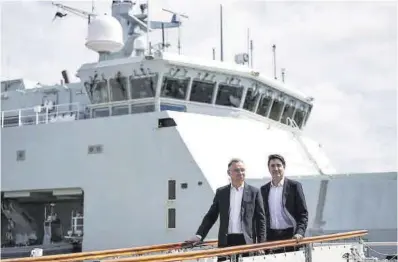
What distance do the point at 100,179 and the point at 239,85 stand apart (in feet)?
12.2

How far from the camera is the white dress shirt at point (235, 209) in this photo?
5660mm

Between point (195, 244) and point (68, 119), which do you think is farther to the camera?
point (68, 119)

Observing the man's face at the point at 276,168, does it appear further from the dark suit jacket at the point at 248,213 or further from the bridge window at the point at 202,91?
the bridge window at the point at 202,91

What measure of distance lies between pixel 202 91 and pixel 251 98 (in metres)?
1.28

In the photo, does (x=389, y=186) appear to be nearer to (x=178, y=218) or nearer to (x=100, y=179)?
(x=178, y=218)

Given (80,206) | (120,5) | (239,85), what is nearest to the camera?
(239,85)

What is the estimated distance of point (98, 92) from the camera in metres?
14.2

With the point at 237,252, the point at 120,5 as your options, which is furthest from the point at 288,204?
Result: the point at 120,5

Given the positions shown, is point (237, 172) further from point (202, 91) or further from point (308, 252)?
point (202, 91)

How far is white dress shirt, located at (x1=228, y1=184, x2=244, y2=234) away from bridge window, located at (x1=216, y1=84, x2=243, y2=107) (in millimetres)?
8220

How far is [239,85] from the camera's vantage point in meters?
13.9

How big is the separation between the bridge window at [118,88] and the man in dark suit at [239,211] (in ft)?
27.2

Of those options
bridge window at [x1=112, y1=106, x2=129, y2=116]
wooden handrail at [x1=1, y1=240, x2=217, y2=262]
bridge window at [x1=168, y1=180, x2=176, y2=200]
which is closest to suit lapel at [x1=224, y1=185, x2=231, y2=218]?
wooden handrail at [x1=1, y1=240, x2=217, y2=262]

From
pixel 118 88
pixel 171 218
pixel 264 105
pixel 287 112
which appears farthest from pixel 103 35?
pixel 287 112
